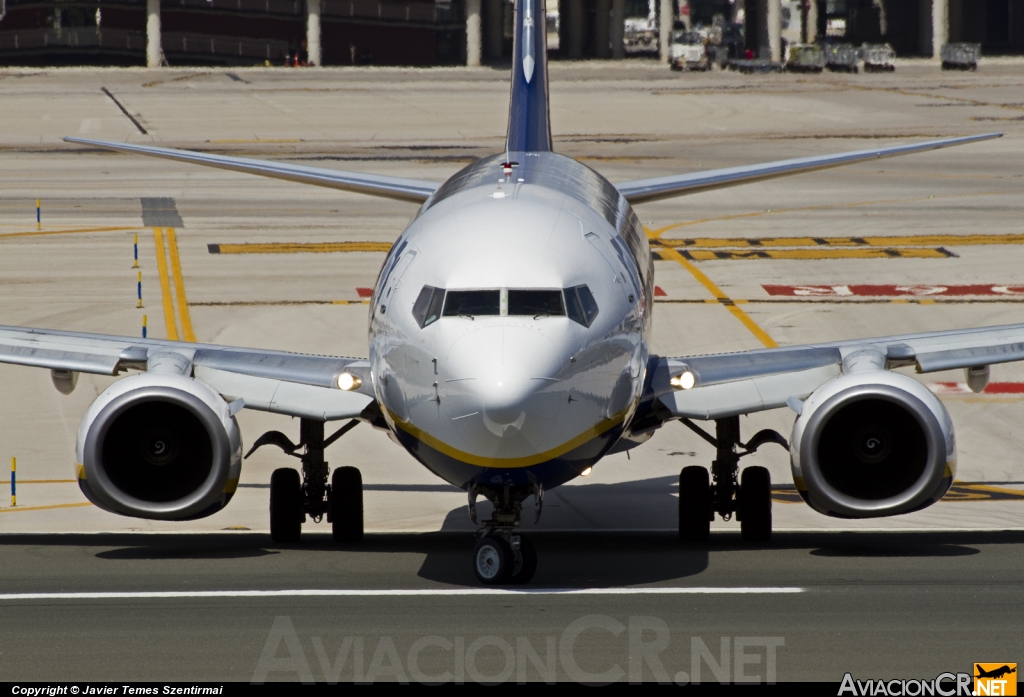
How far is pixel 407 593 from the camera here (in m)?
15.6

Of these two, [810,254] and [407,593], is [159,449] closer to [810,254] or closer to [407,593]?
[407,593]

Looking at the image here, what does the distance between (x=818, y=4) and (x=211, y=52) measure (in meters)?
76.1

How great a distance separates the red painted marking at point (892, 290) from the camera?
36656 millimetres

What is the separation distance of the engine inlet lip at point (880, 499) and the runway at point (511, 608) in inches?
33.0

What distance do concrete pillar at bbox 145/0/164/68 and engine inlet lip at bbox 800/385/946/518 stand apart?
123 metres

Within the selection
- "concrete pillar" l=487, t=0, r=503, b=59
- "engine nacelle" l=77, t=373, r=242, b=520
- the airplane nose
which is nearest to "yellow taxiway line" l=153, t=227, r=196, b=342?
"engine nacelle" l=77, t=373, r=242, b=520

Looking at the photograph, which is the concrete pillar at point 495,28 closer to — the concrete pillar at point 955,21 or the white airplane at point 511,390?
the concrete pillar at point 955,21

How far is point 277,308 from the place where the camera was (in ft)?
116

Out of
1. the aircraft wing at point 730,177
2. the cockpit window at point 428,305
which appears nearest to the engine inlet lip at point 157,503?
the cockpit window at point 428,305

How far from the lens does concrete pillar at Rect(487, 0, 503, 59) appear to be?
155000 mm

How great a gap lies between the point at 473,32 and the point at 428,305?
12632 cm

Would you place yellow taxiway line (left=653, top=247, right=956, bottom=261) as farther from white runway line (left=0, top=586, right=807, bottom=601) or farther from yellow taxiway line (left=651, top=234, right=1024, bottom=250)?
white runway line (left=0, top=586, right=807, bottom=601)

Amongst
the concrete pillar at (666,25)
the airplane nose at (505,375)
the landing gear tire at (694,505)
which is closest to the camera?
the airplane nose at (505,375)

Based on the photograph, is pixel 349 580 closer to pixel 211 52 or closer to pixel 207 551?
pixel 207 551
